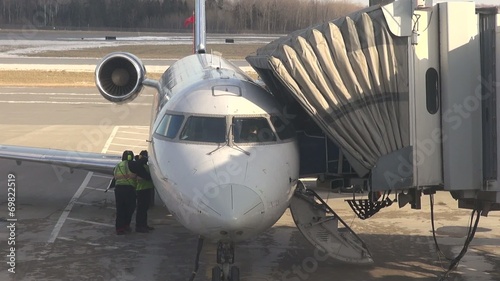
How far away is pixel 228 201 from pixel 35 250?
5.22 metres

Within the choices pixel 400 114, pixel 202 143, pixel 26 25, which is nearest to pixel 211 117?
pixel 202 143

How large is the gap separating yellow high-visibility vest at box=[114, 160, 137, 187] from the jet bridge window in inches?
150

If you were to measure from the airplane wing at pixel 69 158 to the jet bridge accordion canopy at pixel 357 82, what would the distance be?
7.03 metres

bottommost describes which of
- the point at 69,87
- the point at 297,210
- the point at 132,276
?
the point at 132,276

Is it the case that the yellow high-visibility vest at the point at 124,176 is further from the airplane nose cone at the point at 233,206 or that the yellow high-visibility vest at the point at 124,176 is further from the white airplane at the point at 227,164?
the airplane nose cone at the point at 233,206

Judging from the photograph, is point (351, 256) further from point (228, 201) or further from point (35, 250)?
point (35, 250)

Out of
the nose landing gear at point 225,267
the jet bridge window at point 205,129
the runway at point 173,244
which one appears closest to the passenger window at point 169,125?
the jet bridge window at point 205,129

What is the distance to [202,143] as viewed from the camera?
10.1m

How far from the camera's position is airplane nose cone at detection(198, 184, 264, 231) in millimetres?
9055

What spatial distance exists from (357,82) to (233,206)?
245cm

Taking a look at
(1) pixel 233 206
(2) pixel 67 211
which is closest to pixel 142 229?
(2) pixel 67 211

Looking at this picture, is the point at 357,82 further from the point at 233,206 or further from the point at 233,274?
the point at 233,274

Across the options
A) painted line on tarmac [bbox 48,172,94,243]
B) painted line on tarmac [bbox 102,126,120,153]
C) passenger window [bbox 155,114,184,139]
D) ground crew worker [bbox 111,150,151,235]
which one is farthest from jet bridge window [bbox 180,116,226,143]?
painted line on tarmac [bbox 102,126,120,153]

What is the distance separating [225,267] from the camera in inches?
400
